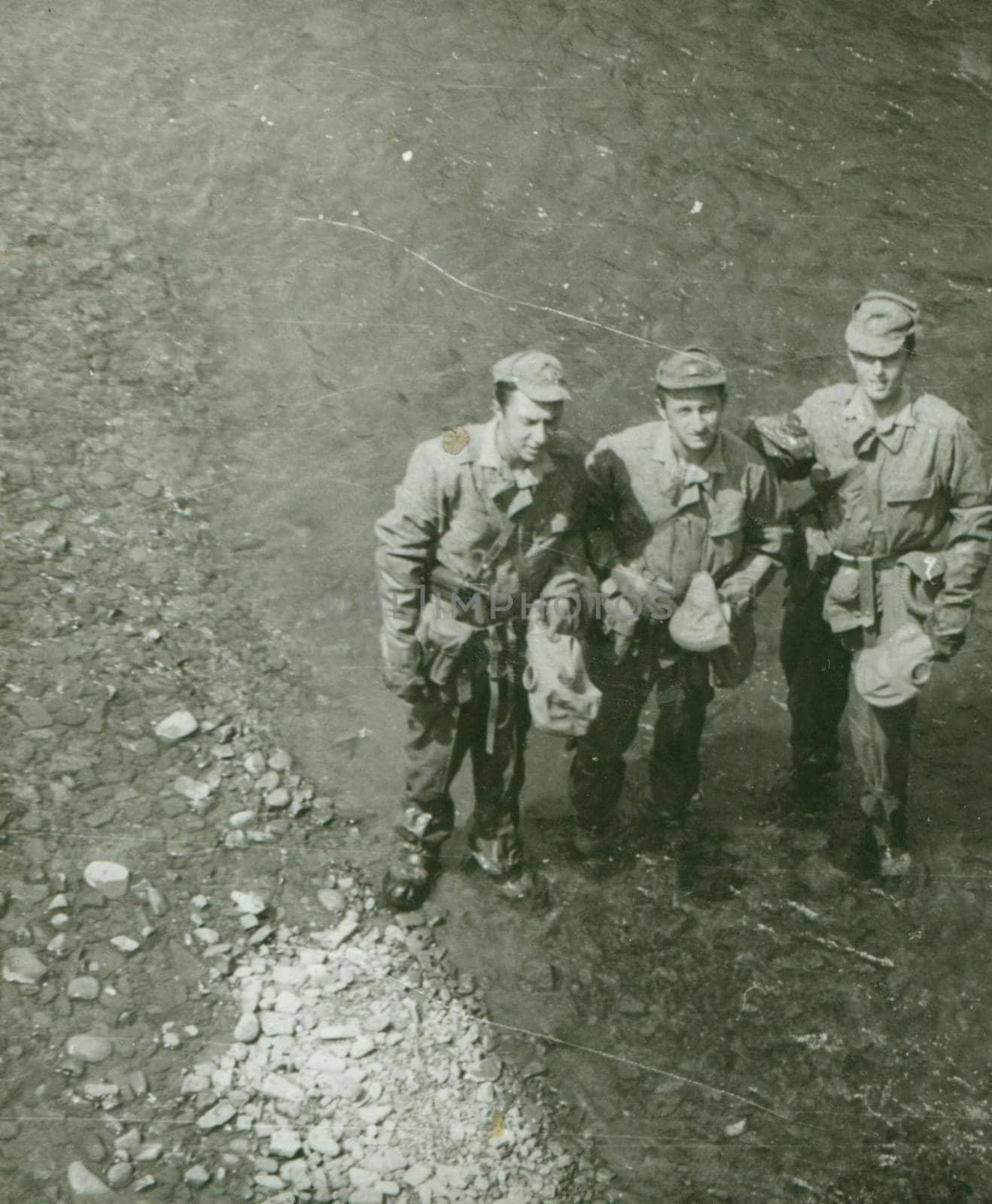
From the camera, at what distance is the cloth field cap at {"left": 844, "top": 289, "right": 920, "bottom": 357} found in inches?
213

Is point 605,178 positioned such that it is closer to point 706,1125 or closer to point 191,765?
point 191,765

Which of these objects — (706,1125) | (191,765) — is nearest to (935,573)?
(706,1125)

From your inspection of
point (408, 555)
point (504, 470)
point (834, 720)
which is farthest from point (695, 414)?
point (834, 720)

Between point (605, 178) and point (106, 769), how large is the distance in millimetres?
4924

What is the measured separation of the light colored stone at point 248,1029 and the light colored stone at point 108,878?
0.71 m

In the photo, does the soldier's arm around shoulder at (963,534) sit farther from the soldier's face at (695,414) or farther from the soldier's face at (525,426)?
the soldier's face at (525,426)

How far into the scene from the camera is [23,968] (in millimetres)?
5215

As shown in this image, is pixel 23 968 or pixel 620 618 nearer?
pixel 23 968

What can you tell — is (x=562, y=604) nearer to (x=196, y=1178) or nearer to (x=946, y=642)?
(x=946, y=642)

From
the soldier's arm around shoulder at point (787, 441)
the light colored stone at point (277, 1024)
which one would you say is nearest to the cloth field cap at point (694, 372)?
the soldier's arm around shoulder at point (787, 441)

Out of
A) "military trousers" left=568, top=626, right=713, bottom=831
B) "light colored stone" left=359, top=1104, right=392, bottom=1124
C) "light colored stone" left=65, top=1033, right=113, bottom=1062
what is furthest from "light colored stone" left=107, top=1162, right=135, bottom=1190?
"military trousers" left=568, top=626, right=713, bottom=831

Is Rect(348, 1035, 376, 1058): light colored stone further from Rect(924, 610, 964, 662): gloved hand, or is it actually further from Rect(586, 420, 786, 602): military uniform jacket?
Rect(924, 610, 964, 662): gloved hand

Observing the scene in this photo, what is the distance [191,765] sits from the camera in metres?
6.14

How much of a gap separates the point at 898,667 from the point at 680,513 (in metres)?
1.06
